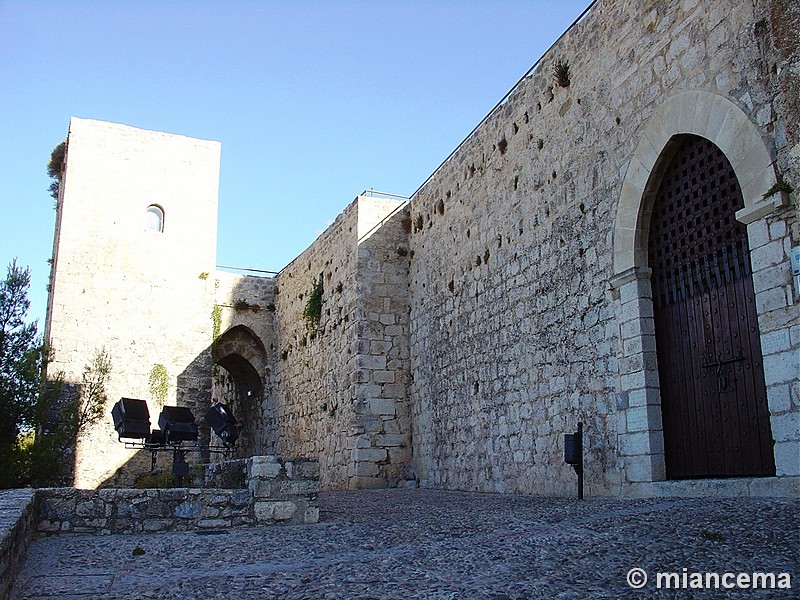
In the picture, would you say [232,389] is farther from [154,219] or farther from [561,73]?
[561,73]

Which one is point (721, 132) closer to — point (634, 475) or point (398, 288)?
point (634, 475)

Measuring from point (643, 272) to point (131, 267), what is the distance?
41.5ft

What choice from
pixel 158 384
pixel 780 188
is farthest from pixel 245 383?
pixel 780 188

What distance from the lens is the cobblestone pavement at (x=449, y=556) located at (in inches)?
150

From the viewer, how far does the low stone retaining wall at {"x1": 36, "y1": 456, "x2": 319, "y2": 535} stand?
6188 millimetres

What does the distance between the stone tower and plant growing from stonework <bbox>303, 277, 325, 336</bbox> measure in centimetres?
267

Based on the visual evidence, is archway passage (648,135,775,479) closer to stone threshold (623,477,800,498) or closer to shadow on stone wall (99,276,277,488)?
stone threshold (623,477,800,498)

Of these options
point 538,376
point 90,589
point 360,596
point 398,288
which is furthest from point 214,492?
point 398,288

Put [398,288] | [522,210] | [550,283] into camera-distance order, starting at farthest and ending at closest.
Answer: [398,288]
[522,210]
[550,283]

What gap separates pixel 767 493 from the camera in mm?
5633

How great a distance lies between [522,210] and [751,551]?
6.41 metres

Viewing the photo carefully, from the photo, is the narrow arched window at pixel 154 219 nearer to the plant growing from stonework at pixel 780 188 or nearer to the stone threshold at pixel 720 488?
the stone threshold at pixel 720 488

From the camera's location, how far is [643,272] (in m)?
7.48

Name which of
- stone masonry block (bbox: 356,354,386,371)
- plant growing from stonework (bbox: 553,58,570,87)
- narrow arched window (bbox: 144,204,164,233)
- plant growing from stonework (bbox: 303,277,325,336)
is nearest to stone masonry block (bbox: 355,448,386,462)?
stone masonry block (bbox: 356,354,386,371)
